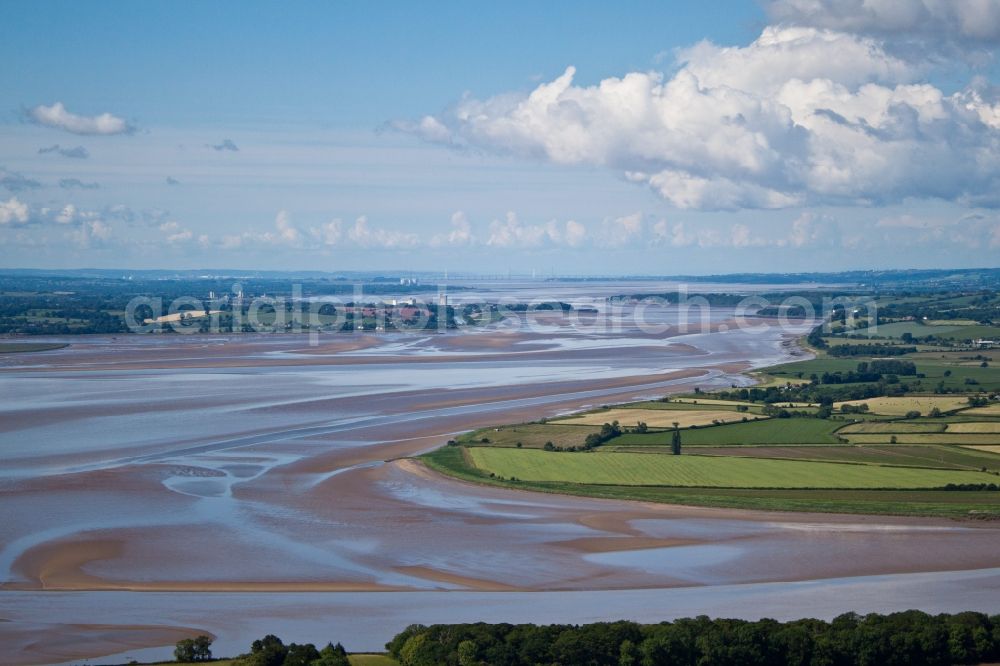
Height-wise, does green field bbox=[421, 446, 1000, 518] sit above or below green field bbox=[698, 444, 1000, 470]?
below

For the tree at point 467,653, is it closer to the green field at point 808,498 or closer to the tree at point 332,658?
the tree at point 332,658

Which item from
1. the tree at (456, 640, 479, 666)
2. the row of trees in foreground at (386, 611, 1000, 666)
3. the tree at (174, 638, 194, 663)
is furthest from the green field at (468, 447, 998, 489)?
the tree at (174, 638, 194, 663)

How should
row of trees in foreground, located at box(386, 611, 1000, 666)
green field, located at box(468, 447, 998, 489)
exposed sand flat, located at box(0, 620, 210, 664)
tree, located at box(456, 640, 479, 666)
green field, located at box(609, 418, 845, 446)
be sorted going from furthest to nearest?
green field, located at box(609, 418, 845, 446), green field, located at box(468, 447, 998, 489), exposed sand flat, located at box(0, 620, 210, 664), row of trees in foreground, located at box(386, 611, 1000, 666), tree, located at box(456, 640, 479, 666)

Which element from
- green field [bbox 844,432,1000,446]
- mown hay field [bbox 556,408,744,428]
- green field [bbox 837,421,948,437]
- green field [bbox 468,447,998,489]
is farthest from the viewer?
mown hay field [bbox 556,408,744,428]

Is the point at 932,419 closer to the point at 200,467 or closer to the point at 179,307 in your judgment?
the point at 200,467

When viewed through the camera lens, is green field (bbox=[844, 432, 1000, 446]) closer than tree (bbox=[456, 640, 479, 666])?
No

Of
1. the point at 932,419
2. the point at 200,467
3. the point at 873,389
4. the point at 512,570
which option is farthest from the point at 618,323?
the point at 512,570

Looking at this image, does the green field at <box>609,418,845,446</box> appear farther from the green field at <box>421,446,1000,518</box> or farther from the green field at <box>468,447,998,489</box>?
the green field at <box>421,446,1000,518</box>

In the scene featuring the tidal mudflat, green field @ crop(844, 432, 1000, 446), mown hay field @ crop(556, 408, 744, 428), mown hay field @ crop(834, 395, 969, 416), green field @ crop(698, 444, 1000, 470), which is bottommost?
the tidal mudflat
